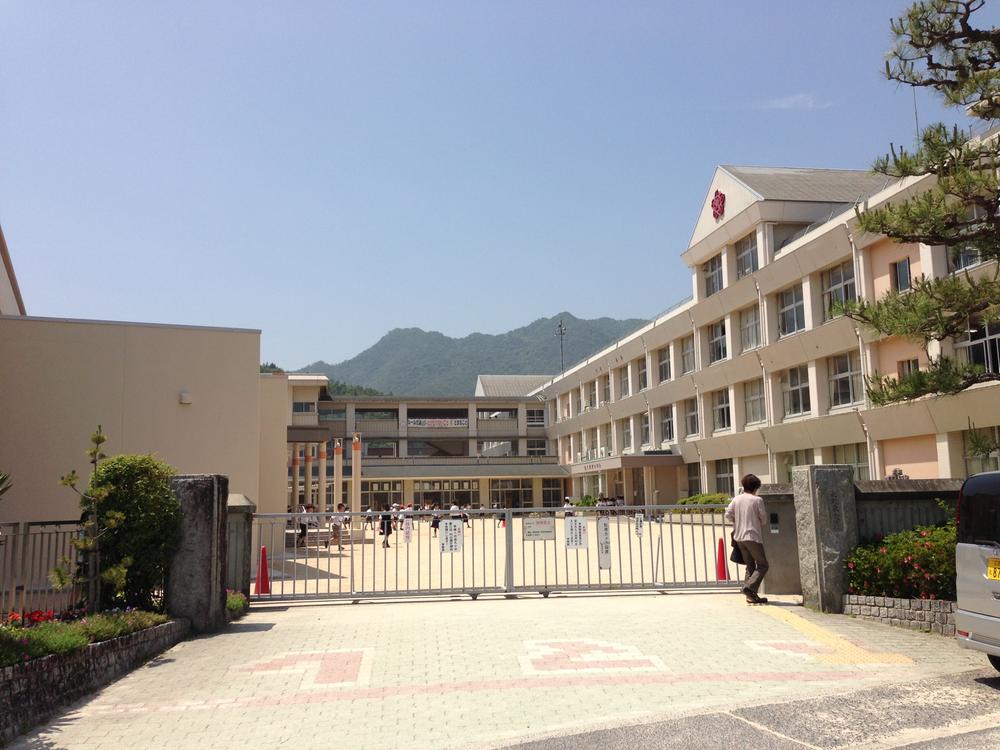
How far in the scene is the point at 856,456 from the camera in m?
29.8

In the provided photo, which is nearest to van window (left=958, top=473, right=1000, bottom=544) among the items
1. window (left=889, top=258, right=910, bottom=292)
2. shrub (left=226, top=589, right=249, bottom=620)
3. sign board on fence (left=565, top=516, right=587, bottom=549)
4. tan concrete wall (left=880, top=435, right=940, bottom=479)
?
sign board on fence (left=565, top=516, right=587, bottom=549)

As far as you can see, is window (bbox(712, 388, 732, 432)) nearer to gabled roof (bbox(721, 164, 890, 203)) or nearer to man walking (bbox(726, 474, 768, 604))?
gabled roof (bbox(721, 164, 890, 203))

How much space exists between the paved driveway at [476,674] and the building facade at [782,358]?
43.3ft

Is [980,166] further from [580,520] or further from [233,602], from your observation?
[233,602]

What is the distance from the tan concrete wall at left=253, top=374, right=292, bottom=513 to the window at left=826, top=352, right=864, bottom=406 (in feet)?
61.9

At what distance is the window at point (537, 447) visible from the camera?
6838 centimetres

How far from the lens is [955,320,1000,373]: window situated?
75.8ft

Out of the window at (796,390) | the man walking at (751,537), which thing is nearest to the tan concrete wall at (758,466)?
the window at (796,390)

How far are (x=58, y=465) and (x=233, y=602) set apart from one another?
27.4 ft

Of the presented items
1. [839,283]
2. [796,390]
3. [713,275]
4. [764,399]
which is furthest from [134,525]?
[713,275]

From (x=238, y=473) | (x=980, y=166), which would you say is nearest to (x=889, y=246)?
(x=980, y=166)

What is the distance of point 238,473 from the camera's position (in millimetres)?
19031

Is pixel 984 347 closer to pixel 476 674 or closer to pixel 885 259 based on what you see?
pixel 885 259

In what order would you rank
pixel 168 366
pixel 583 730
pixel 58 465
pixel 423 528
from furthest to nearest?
1. pixel 423 528
2. pixel 168 366
3. pixel 58 465
4. pixel 583 730
